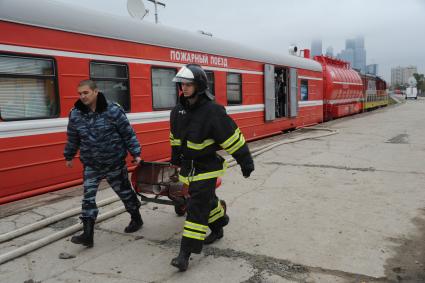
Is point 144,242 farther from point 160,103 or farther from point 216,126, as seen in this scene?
point 160,103

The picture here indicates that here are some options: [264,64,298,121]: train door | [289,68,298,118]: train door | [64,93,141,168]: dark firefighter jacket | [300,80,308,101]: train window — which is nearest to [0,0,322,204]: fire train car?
[64,93,141,168]: dark firefighter jacket

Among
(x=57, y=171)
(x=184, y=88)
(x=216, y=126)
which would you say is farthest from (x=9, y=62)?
(x=216, y=126)

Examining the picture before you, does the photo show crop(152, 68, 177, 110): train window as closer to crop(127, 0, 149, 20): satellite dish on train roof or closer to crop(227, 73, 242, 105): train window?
crop(127, 0, 149, 20): satellite dish on train roof

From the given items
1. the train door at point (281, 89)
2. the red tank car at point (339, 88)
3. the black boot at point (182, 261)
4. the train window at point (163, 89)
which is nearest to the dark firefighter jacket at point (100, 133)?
the black boot at point (182, 261)

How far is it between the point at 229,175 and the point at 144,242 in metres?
3.27

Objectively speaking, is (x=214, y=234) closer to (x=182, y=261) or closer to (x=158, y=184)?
(x=182, y=261)

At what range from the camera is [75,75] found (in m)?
6.27

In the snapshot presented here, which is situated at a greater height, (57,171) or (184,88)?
(184,88)

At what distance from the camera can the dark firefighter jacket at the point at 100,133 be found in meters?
4.04

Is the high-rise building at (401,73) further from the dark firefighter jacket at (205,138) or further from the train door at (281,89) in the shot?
the dark firefighter jacket at (205,138)

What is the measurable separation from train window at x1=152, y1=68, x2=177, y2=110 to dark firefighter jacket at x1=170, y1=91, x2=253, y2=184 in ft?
14.1

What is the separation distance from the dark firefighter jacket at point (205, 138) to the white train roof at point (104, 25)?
322cm

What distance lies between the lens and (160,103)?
8.10m

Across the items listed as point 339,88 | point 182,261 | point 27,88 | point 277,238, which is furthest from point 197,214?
point 339,88
